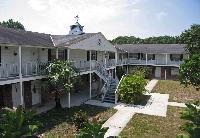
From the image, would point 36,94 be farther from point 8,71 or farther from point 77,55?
point 77,55

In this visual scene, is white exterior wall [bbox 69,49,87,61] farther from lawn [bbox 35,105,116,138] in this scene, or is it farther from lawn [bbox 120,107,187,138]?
lawn [bbox 120,107,187,138]

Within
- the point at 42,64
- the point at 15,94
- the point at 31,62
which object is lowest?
the point at 15,94

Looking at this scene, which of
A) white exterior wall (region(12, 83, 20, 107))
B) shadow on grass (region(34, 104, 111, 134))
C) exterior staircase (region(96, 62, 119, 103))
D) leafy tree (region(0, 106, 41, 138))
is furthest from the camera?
exterior staircase (region(96, 62, 119, 103))

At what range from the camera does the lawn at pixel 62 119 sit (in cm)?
1630

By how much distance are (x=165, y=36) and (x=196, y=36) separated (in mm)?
72834

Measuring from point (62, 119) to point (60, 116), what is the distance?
81 centimetres

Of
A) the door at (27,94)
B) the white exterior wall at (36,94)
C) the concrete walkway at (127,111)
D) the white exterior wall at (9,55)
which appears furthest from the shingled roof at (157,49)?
the white exterior wall at (9,55)

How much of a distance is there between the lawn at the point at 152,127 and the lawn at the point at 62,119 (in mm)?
2494

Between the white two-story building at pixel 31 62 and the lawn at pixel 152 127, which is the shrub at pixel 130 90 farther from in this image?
the lawn at pixel 152 127

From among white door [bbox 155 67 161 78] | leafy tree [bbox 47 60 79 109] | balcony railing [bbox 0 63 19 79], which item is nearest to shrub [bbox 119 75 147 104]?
leafy tree [bbox 47 60 79 109]

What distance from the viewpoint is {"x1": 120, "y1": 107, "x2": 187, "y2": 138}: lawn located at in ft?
54.8

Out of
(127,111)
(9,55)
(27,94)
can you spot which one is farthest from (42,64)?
(127,111)

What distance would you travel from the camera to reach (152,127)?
18172mm

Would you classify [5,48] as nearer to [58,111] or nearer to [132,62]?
[58,111]
